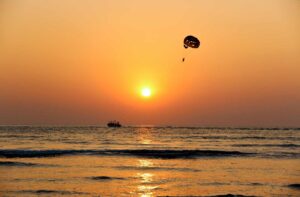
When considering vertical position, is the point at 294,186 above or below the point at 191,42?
below

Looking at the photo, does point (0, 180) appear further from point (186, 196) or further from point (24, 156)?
point (24, 156)

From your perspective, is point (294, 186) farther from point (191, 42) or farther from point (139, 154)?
point (139, 154)

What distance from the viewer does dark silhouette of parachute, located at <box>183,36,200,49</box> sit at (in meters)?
23.0

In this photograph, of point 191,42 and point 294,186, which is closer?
point 294,186

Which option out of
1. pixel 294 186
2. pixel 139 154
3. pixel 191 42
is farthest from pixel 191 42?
pixel 139 154

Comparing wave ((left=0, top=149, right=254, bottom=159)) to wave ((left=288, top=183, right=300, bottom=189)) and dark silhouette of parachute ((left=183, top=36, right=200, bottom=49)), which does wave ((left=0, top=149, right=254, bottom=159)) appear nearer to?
dark silhouette of parachute ((left=183, top=36, right=200, bottom=49))

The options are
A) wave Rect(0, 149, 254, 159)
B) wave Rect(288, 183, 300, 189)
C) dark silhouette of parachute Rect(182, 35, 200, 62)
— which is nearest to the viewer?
wave Rect(288, 183, 300, 189)

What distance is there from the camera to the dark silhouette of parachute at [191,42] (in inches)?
907

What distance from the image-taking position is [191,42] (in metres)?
23.3

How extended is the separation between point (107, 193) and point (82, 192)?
0.86 meters

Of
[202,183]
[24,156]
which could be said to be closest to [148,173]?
[202,183]

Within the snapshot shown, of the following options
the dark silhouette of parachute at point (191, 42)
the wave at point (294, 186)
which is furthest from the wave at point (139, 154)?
the wave at point (294, 186)

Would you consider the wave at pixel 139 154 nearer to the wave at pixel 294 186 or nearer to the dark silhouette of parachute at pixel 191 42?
the dark silhouette of parachute at pixel 191 42

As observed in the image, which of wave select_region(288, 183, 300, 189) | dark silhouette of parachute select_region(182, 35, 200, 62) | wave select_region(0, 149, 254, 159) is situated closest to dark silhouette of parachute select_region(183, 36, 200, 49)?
dark silhouette of parachute select_region(182, 35, 200, 62)
